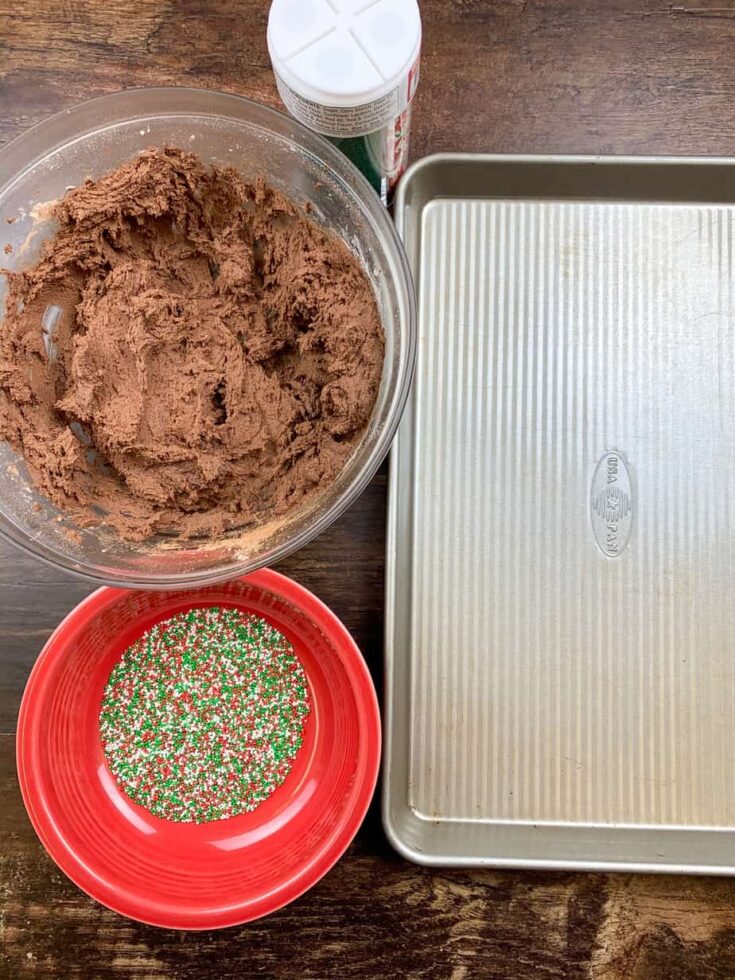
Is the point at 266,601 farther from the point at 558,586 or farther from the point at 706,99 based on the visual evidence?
the point at 706,99

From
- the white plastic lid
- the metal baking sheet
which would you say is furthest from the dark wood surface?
the white plastic lid

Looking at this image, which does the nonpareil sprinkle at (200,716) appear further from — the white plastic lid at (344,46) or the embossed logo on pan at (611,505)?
the white plastic lid at (344,46)

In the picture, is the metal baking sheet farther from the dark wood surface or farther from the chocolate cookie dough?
the chocolate cookie dough

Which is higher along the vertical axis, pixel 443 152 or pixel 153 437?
pixel 443 152

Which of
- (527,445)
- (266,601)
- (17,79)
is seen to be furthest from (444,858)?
(17,79)

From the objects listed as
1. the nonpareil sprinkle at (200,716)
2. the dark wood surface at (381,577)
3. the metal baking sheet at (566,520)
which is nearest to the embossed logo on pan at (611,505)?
the metal baking sheet at (566,520)

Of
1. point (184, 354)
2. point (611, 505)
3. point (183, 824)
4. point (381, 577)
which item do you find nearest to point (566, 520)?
point (611, 505)
